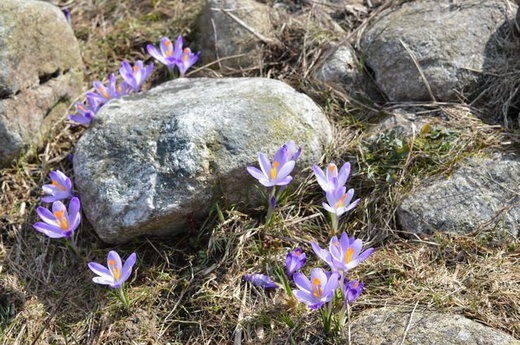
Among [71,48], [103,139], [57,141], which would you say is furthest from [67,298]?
[71,48]

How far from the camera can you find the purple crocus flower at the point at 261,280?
8.66 ft

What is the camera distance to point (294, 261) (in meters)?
2.61

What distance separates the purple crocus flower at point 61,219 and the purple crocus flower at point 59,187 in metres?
0.19

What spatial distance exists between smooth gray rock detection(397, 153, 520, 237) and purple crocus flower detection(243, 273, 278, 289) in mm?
612

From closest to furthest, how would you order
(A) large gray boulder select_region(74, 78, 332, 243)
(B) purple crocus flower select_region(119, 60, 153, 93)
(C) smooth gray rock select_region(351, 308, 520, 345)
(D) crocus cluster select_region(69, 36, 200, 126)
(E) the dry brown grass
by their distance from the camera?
(C) smooth gray rock select_region(351, 308, 520, 345), (E) the dry brown grass, (A) large gray boulder select_region(74, 78, 332, 243), (D) crocus cluster select_region(69, 36, 200, 126), (B) purple crocus flower select_region(119, 60, 153, 93)

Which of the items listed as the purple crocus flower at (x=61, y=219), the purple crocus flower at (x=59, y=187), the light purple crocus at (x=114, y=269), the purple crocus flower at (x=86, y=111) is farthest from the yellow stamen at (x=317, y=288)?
the purple crocus flower at (x=86, y=111)

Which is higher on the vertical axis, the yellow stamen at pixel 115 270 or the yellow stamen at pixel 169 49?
the yellow stamen at pixel 169 49

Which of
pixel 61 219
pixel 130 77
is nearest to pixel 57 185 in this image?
pixel 61 219

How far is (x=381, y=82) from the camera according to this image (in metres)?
3.30

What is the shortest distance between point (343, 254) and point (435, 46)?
1279 millimetres

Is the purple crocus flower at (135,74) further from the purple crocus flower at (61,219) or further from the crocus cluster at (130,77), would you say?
the purple crocus flower at (61,219)

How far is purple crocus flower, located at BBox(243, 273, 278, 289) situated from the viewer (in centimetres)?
264

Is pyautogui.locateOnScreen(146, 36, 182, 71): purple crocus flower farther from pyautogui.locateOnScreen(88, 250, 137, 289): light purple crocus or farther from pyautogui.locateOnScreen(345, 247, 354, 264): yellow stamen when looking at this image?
pyautogui.locateOnScreen(345, 247, 354, 264): yellow stamen

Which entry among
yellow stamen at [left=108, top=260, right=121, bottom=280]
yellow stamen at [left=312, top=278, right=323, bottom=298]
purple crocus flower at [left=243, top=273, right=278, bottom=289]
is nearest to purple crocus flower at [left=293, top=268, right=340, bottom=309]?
yellow stamen at [left=312, top=278, right=323, bottom=298]
